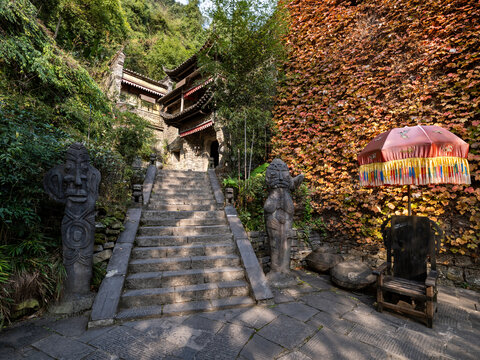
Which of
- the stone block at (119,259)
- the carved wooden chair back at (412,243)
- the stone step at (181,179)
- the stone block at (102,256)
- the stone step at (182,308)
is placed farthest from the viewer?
the stone step at (181,179)

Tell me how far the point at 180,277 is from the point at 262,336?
1510mm

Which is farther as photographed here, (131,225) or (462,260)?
(131,225)

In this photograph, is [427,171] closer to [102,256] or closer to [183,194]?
[102,256]

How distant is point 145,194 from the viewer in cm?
535

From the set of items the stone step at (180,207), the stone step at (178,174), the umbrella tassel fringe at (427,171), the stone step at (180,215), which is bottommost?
the stone step at (180,215)

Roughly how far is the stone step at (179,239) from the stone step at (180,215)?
659mm

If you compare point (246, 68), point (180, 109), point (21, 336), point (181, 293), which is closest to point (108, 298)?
point (21, 336)

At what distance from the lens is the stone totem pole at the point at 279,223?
361cm

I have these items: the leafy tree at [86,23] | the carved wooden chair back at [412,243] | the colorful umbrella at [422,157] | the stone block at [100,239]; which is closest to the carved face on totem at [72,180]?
the stone block at [100,239]

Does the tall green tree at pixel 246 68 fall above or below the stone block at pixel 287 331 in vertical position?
above

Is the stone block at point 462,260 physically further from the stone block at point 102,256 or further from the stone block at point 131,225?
the stone block at point 102,256

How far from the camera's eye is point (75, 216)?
2.81m

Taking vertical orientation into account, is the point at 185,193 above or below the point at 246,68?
below

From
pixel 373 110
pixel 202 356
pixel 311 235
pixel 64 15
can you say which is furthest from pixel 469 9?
pixel 64 15
